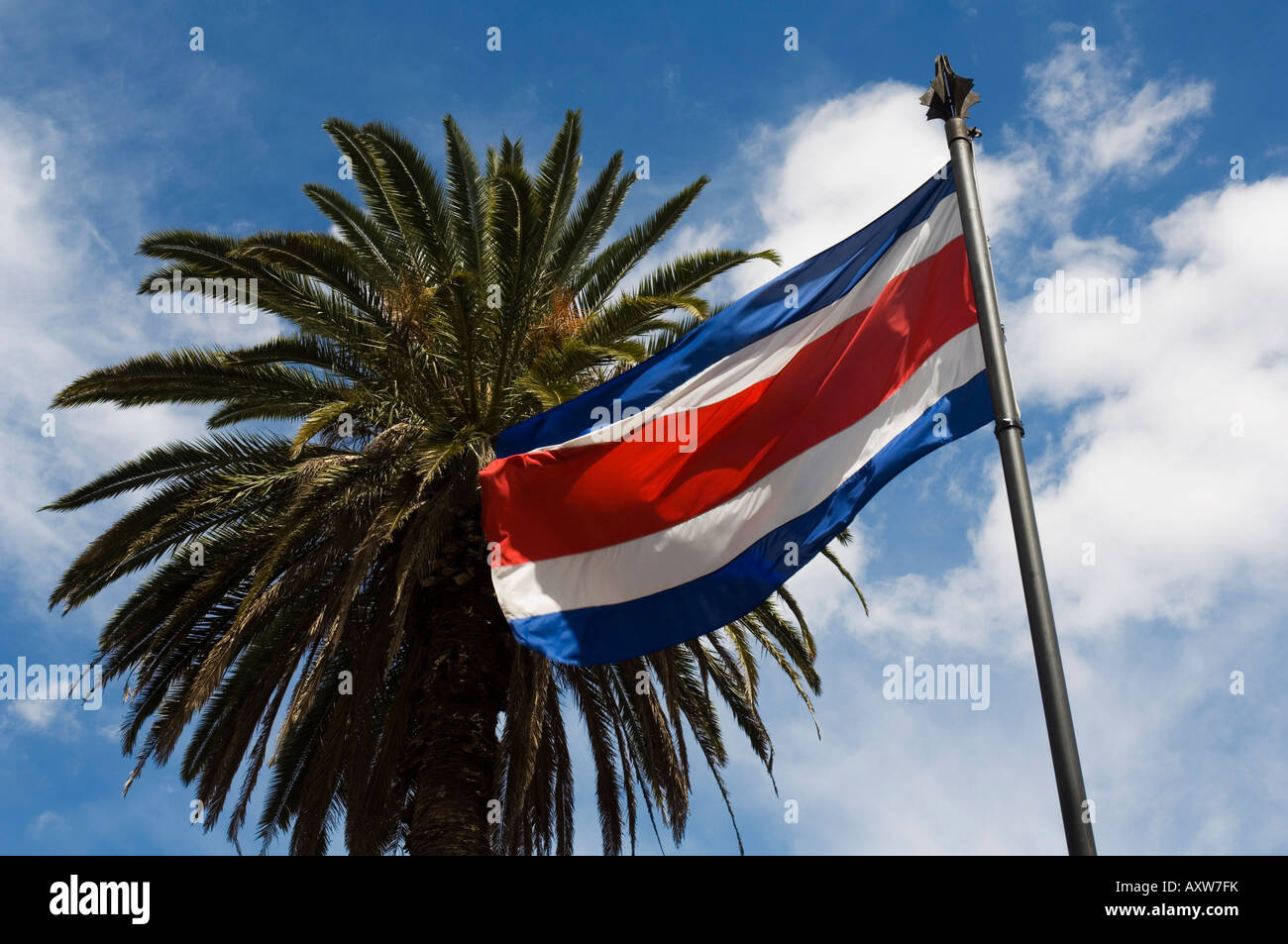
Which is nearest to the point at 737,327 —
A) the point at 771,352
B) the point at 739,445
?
the point at 771,352

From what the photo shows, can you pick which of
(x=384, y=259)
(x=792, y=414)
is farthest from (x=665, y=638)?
(x=384, y=259)

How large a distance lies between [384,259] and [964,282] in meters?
8.62

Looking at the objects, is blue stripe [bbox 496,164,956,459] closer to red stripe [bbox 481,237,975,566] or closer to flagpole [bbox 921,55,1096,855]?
red stripe [bbox 481,237,975,566]

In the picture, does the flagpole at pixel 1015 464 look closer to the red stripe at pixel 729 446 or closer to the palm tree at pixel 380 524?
the red stripe at pixel 729 446

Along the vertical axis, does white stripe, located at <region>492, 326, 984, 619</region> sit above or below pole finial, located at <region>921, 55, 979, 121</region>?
below

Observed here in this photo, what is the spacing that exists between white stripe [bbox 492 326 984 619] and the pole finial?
4.24 feet

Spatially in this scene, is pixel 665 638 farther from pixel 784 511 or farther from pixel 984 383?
pixel 984 383

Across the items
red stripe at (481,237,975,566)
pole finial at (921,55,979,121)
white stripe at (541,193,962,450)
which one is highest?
pole finial at (921,55,979,121)

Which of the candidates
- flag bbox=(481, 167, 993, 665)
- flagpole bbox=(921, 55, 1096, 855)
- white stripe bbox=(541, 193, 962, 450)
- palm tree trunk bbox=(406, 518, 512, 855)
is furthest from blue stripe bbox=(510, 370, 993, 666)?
palm tree trunk bbox=(406, 518, 512, 855)

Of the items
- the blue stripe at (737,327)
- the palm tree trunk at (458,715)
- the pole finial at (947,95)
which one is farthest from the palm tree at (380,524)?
the pole finial at (947,95)

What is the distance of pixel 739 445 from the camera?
324 inches

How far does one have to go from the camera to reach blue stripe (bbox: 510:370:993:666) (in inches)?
286
